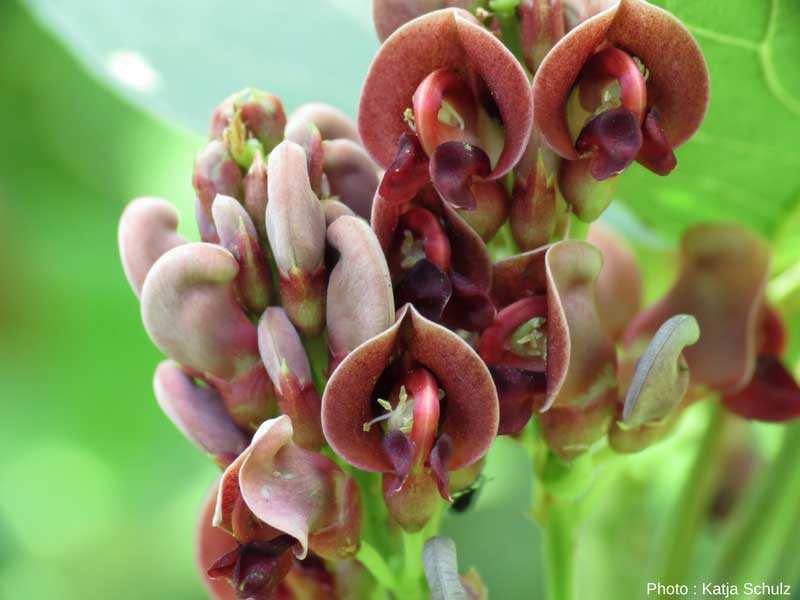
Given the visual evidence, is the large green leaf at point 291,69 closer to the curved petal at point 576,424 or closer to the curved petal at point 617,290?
the curved petal at point 617,290

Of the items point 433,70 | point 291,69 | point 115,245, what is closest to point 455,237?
point 433,70

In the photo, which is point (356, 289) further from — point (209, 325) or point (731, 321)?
point (731, 321)

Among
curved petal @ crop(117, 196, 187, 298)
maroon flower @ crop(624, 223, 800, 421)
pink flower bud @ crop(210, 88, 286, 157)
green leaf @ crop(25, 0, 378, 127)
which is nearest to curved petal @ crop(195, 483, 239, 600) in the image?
curved petal @ crop(117, 196, 187, 298)

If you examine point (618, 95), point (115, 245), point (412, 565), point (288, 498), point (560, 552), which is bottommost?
point (115, 245)

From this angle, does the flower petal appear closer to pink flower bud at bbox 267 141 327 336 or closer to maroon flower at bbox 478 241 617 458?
maroon flower at bbox 478 241 617 458

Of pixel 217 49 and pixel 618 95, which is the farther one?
pixel 217 49
